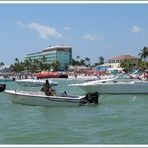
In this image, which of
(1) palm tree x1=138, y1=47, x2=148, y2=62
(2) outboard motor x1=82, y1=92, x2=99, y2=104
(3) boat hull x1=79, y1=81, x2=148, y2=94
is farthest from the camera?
(1) palm tree x1=138, y1=47, x2=148, y2=62

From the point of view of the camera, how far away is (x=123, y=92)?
135 feet

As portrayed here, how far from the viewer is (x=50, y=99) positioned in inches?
1105

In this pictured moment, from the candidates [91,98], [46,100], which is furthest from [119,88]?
[46,100]

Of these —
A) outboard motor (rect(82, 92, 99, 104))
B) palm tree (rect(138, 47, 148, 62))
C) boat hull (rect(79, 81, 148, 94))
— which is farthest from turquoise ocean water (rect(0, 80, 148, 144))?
palm tree (rect(138, 47, 148, 62))

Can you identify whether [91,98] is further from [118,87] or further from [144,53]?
[144,53]

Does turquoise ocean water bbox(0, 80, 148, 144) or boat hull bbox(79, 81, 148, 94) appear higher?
boat hull bbox(79, 81, 148, 94)

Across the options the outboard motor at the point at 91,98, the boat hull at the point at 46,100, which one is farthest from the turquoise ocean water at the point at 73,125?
the outboard motor at the point at 91,98

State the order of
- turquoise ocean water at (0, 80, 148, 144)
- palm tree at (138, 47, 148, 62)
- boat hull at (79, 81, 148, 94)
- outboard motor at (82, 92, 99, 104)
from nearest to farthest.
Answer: turquoise ocean water at (0, 80, 148, 144) < outboard motor at (82, 92, 99, 104) < boat hull at (79, 81, 148, 94) < palm tree at (138, 47, 148, 62)

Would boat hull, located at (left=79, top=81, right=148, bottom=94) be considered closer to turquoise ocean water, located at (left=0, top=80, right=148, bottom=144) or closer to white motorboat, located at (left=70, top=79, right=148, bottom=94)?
white motorboat, located at (left=70, top=79, right=148, bottom=94)

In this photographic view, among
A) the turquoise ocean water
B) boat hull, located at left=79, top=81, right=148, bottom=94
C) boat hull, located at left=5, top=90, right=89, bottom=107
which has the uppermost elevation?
boat hull, located at left=79, top=81, right=148, bottom=94

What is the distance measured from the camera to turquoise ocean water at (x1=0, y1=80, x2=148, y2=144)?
16.5 metres

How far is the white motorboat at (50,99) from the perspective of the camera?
28.0 m

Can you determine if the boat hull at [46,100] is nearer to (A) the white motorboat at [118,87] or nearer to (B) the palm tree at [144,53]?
(A) the white motorboat at [118,87]

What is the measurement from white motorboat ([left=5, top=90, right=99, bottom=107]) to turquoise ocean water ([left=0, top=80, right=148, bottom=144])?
1.64 feet
